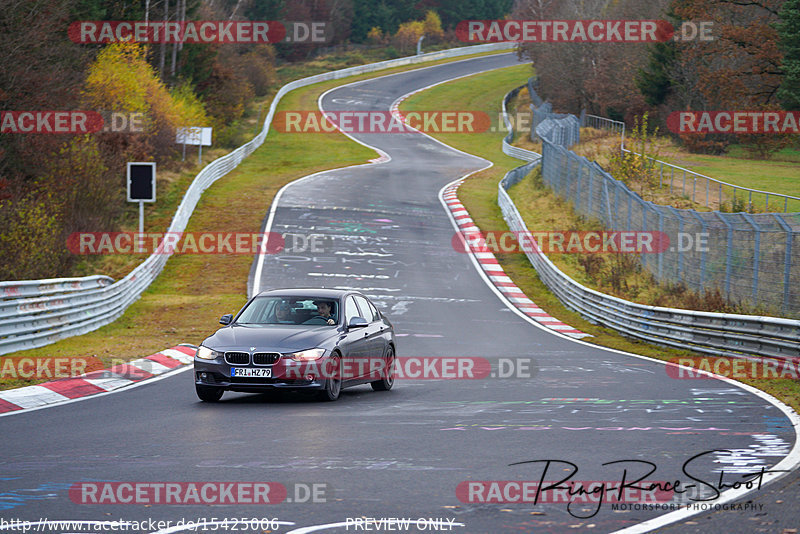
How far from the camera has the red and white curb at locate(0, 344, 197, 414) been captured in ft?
41.5

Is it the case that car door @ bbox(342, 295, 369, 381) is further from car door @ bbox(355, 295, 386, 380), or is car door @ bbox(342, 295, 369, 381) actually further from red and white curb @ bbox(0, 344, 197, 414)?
red and white curb @ bbox(0, 344, 197, 414)

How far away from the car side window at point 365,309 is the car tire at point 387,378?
535 mm

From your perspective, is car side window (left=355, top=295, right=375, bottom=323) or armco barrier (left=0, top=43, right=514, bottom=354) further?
armco barrier (left=0, top=43, right=514, bottom=354)

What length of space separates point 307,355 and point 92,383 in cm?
380

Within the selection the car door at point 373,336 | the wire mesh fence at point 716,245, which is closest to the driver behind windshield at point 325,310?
the car door at point 373,336

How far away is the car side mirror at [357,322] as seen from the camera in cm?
1347

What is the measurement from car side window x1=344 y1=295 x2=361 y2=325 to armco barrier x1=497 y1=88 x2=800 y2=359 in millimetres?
6742

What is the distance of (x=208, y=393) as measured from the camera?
42.1 ft

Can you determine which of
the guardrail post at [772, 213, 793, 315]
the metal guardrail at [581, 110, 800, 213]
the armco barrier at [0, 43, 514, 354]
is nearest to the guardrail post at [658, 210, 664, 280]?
the metal guardrail at [581, 110, 800, 213]

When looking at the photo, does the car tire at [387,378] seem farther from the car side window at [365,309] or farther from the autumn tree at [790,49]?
the autumn tree at [790,49]

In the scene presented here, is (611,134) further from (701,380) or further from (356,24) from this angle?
(356,24)

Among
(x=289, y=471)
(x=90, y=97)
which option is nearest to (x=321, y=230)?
(x=90, y=97)

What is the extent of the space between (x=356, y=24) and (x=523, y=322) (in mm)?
114214

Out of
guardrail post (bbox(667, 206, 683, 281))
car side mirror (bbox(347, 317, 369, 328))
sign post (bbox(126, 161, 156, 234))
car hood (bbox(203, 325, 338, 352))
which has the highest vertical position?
sign post (bbox(126, 161, 156, 234))
